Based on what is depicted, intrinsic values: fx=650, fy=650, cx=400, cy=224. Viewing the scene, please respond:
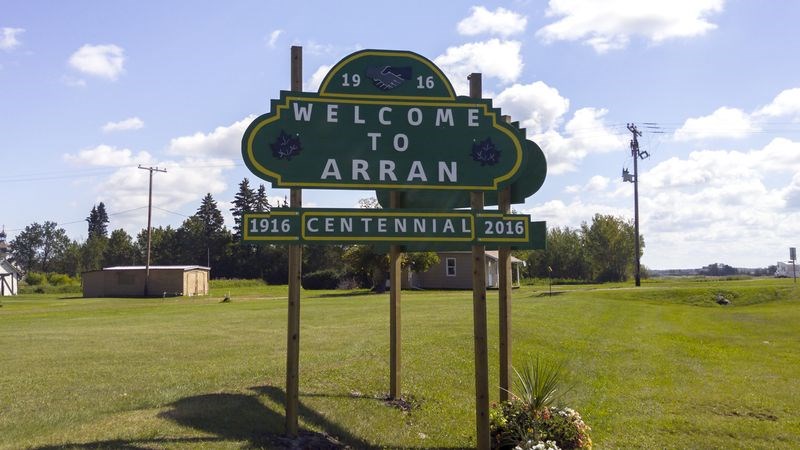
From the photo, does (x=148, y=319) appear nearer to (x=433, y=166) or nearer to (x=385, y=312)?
(x=385, y=312)

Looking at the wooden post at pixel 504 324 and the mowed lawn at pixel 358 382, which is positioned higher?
the wooden post at pixel 504 324

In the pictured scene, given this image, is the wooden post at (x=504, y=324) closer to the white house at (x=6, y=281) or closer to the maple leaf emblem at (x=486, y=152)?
the maple leaf emblem at (x=486, y=152)

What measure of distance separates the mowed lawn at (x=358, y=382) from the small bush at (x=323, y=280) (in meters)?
43.5

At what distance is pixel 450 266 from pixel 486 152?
157ft

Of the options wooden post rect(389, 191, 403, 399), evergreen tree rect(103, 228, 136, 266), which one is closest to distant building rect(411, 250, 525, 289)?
wooden post rect(389, 191, 403, 399)

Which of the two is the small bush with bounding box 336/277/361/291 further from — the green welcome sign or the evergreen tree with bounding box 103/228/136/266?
the evergreen tree with bounding box 103/228/136/266

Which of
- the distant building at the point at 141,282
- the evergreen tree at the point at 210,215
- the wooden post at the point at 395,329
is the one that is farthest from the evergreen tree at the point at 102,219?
the wooden post at the point at 395,329

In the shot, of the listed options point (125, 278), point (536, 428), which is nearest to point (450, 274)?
point (125, 278)

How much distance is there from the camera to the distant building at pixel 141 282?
5725 cm

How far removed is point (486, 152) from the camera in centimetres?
813

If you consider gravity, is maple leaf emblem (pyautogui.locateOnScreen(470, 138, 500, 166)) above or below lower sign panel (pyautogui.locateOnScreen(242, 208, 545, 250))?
above

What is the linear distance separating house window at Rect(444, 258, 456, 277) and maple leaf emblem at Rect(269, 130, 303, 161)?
4836 centimetres

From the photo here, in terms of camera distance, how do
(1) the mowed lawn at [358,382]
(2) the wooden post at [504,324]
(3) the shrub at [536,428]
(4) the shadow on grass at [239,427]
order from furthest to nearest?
(2) the wooden post at [504,324], (1) the mowed lawn at [358,382], (3) the shrub at [536,428], (4) the shadow on grass at [239,427]

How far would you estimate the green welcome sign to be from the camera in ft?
25.5
